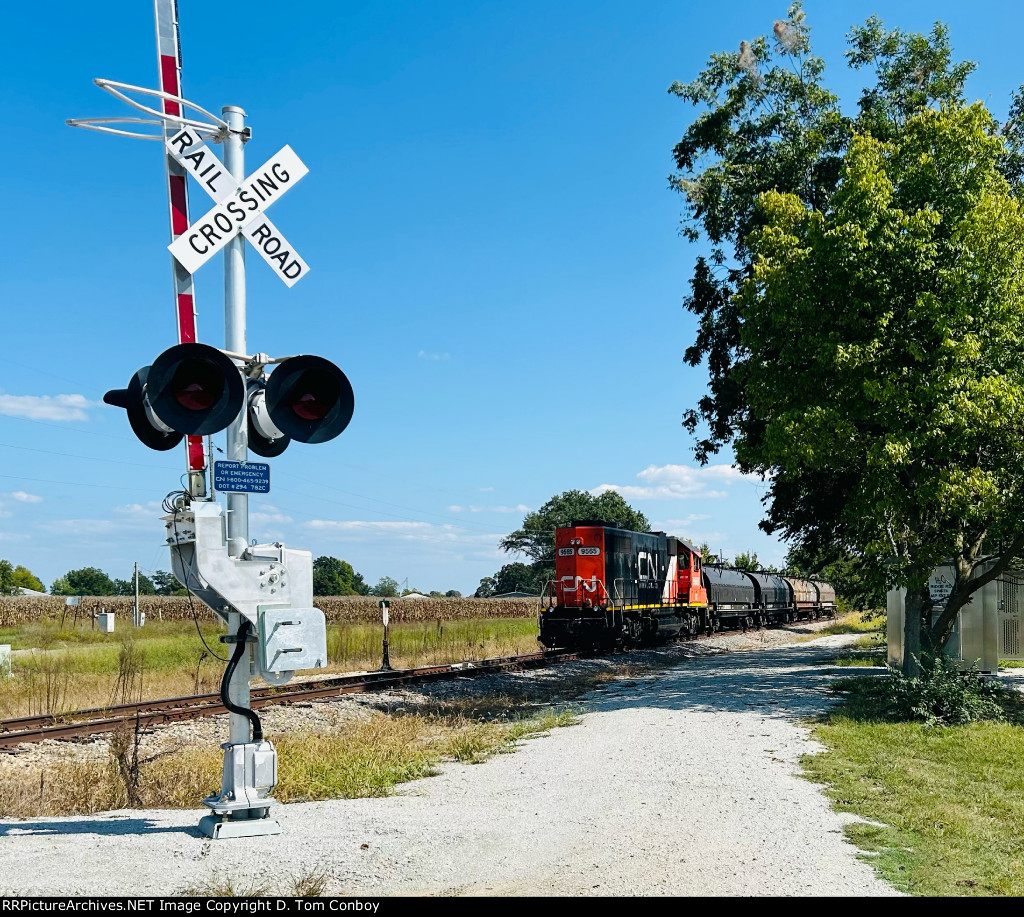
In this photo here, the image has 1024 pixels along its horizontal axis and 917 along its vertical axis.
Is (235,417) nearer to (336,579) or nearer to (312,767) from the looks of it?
(312,767)

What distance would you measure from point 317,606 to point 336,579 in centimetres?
8284

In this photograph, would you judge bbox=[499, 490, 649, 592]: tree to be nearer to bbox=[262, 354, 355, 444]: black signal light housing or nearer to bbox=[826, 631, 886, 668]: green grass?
bbox=[826, 631, 886, 668]: green grass

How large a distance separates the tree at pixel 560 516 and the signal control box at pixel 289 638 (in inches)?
4129

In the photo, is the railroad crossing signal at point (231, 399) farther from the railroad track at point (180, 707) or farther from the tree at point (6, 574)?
the tree at point (6, 574)

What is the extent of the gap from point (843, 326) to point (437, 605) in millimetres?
51332

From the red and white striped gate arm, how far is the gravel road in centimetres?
262

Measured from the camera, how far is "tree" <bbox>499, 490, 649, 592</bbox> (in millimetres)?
113688

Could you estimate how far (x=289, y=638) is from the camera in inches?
264

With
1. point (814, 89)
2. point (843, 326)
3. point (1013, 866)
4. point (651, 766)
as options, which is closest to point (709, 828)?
point (1013, 866)

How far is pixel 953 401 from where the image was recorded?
15.1 m

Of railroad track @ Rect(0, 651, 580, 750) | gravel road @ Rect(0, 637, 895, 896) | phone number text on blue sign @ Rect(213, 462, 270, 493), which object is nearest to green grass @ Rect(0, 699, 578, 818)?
gravel road @ Rect(0, 637, 895, 896)

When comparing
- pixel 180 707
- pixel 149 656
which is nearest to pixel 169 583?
pixel 149 656

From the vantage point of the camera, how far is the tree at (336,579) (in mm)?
121419

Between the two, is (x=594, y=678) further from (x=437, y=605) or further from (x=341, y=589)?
(x=341, y=589)
